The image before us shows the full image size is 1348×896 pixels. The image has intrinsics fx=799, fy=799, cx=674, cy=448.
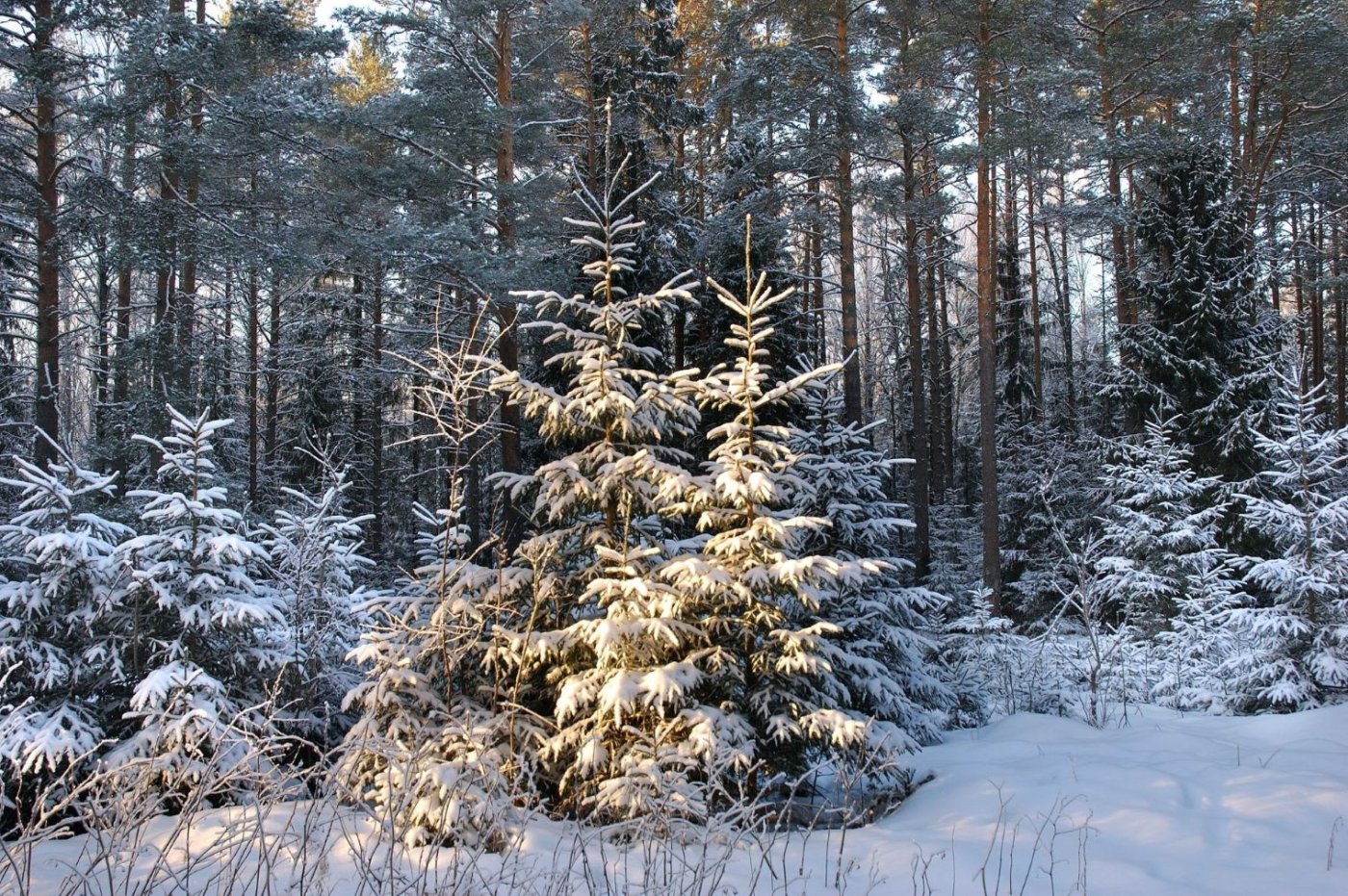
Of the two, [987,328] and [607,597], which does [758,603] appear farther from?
[987,328]

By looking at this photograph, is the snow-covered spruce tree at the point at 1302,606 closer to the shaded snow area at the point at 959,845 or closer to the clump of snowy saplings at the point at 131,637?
the shaded snow area at the point at 959,845

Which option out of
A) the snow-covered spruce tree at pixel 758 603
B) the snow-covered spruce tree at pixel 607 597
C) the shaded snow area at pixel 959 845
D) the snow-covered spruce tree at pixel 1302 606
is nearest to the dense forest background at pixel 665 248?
the snow-covered spruce tree at pixel 1302 606

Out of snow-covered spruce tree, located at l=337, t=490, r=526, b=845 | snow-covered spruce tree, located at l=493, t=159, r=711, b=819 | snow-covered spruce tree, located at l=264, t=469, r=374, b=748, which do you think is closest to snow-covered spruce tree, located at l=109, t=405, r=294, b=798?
snow-covered spruce tree, located at l=264, t=469, r=374, b=748

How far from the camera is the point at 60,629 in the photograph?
584cm

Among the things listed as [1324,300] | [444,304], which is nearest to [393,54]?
[444,304]

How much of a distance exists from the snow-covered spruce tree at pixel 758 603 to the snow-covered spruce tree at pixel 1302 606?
4516 mm

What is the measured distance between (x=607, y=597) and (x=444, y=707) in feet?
4.11

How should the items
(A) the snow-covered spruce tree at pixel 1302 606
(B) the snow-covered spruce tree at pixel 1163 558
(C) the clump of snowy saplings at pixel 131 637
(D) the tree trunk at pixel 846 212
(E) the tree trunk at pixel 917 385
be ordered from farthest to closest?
(E) the tree trunk at pixel 917 385
(D) the tree trunk at pixel 846 212
(B) the snow-covered spruce tree at pixel 1163 558
(A) the snow-covered spruce tree at pixel 1302 606
(C) the clump of snowy saplings at pixel 131 637

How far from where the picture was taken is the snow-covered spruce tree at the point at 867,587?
654 cm

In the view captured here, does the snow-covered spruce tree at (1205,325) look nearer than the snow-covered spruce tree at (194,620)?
No

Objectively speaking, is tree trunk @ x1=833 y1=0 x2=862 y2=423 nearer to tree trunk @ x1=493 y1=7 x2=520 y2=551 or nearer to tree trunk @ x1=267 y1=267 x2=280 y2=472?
tree trunk @ x1=493 y1=7 x2=520 y2=551

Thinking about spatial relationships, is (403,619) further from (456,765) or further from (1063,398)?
(1063,398)

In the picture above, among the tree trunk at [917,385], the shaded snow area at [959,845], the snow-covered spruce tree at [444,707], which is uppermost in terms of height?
the tree trunk at [917,385]

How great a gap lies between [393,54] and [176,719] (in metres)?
11.6
